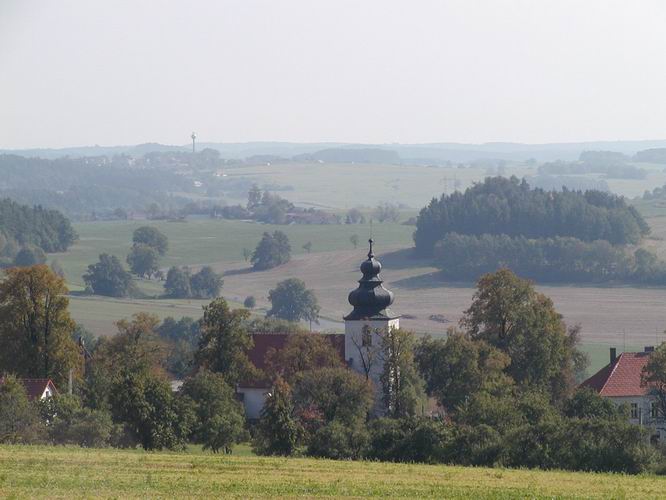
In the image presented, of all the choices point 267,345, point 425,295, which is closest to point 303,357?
point 267,345

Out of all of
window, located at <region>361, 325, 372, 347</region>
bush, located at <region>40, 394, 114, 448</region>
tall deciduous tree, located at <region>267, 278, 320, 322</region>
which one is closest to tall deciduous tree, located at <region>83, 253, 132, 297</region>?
tall deciduous tree, located at <region>267, 278, 320, 322</region>

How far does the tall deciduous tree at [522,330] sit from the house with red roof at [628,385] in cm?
229

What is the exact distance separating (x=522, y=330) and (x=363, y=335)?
6377 mm

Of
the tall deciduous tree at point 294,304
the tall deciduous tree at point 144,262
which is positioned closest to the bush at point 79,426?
the tall deciduous tree at point 294,304

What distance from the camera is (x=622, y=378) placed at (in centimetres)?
6925

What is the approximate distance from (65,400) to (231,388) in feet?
22.5

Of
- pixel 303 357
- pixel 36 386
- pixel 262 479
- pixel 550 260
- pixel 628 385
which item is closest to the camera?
pixel 262 479

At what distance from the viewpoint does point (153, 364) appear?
67.9m

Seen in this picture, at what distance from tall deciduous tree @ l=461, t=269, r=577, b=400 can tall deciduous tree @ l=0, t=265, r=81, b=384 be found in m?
15.9

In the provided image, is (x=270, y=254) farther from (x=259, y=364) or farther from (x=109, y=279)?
(x=259, y=364)

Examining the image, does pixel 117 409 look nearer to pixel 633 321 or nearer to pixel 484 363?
pixel 484 363

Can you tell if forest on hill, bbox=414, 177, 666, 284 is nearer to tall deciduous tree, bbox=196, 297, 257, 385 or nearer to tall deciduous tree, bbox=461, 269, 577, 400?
tall deciduous tree, bbox=461, 269, 577, 400

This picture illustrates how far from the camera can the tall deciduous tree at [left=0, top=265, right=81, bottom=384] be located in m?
64.8

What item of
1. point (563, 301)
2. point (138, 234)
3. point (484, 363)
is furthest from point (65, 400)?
point (138, 234)
